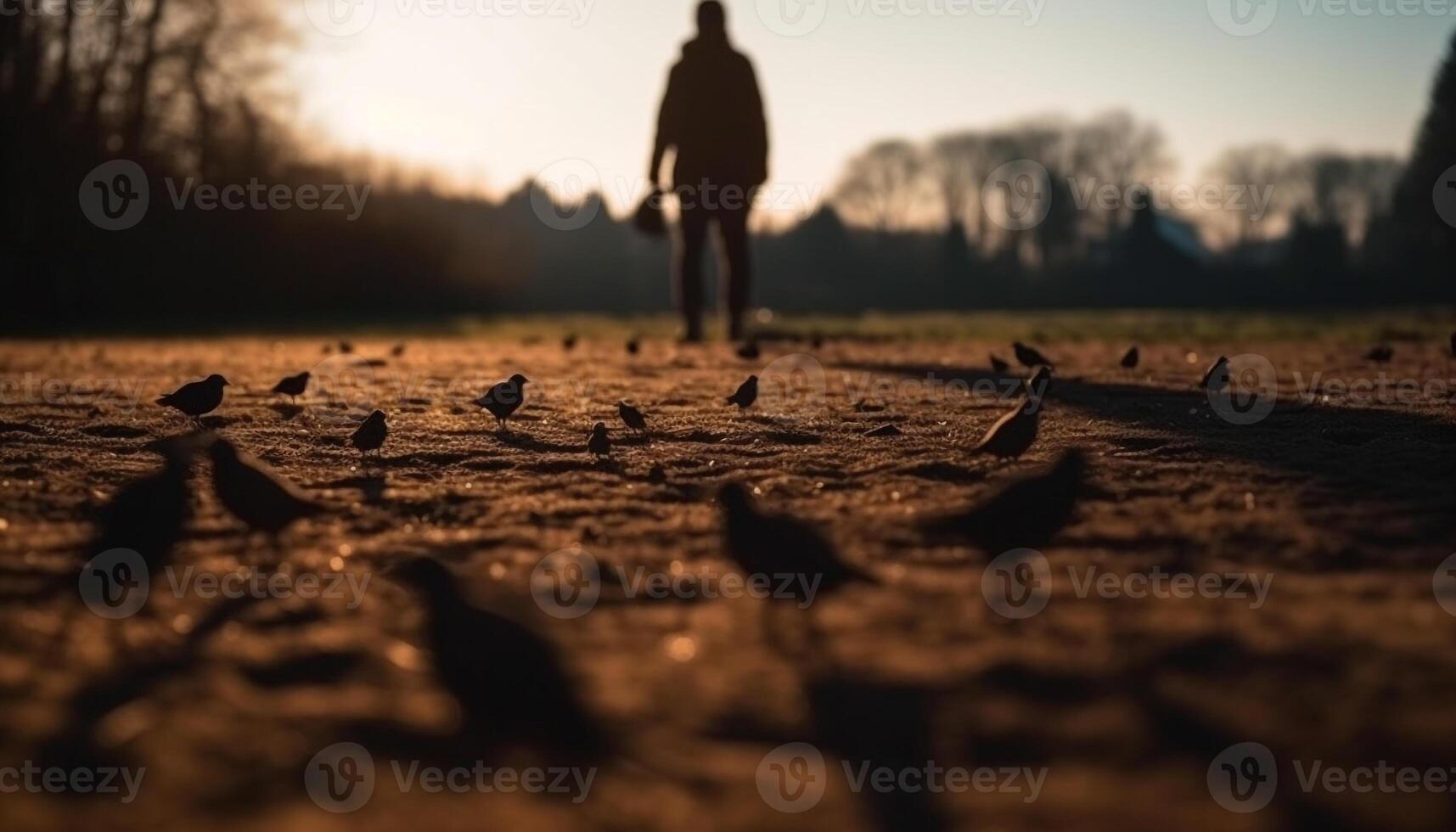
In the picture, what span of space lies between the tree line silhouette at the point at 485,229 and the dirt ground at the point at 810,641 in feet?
62.4

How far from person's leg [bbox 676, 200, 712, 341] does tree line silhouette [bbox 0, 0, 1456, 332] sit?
12724mm

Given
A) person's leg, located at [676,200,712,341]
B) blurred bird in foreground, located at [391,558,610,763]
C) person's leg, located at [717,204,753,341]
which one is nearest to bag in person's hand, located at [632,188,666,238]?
person's leg, located at [676,200,712,341]

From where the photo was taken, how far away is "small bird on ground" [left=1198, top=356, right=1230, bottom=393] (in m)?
5.73

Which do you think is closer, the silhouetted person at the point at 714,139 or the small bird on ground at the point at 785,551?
the small bird on ground at the point at 785,551

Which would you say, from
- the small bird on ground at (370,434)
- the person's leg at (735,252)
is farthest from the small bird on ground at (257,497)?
the person's leg at (735,252)

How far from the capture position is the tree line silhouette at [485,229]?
80.1 feet

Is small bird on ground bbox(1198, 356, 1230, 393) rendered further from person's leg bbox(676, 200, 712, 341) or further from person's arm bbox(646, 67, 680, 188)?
person's arm bbox(646, 67, 680, 188)

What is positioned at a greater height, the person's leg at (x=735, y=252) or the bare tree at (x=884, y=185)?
the bare tree at (x=884, y=185)

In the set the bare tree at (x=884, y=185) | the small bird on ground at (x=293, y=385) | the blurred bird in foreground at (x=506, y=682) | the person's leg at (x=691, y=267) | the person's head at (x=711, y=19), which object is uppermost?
the bare tree at (x=884, y=185)

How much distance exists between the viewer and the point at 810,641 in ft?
6.88

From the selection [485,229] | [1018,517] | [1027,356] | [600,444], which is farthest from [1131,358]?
[485,229]

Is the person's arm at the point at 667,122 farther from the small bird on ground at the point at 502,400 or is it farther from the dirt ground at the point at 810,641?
the dirt ground at the point at 810,641

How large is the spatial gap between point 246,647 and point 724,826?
1048mm

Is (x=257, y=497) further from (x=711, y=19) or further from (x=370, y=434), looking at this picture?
(x=711, y=19)
